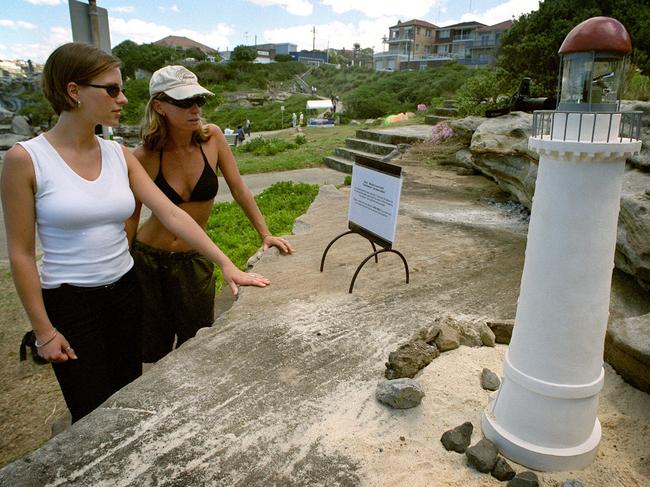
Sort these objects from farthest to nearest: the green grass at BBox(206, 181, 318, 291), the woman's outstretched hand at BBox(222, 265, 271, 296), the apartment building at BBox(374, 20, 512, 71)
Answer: the apartment building at BBox(374, 20, 512, 71) → the green grass at BBox(206, 181, 318, 291) → the woman's outstretched hand at BBox(222, 265, 271, 296)

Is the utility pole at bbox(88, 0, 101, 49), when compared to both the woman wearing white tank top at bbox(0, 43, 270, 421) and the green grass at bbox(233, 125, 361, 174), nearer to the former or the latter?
the woman wearing white tank top at bbox(0, 43, 270, 421)

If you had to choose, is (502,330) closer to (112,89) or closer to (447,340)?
(447,340)

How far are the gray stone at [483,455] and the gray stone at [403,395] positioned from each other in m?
0.31

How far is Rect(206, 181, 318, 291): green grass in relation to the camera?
6695mm

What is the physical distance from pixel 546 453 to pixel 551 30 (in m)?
9.18

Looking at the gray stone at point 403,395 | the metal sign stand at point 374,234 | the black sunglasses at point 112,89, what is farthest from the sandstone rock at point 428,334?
the black sunglasses at point 112,89

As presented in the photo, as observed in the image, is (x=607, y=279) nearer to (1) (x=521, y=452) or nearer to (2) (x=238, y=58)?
(1) (x=521, y=452)

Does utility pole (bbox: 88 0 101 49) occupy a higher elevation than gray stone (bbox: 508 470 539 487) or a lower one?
higher

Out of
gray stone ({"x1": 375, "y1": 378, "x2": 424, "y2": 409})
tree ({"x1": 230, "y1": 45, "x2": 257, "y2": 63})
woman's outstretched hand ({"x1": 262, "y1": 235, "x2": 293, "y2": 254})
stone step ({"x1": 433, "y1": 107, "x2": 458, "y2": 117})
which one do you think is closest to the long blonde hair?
woman's outstretched hand ({"x1": 262, "y1": 235, "x2": 293, "y2": 254})

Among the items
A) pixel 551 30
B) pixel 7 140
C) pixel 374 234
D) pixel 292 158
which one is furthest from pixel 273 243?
pixel 7 140

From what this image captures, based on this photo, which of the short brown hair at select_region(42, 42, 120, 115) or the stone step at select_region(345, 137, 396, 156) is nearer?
the short brown hair at select_region(42, 42, 120, 115)

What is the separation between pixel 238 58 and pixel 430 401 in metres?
59.9

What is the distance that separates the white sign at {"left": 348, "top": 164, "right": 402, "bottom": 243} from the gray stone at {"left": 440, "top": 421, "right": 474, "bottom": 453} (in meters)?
1.44

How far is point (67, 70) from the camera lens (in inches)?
80.4
